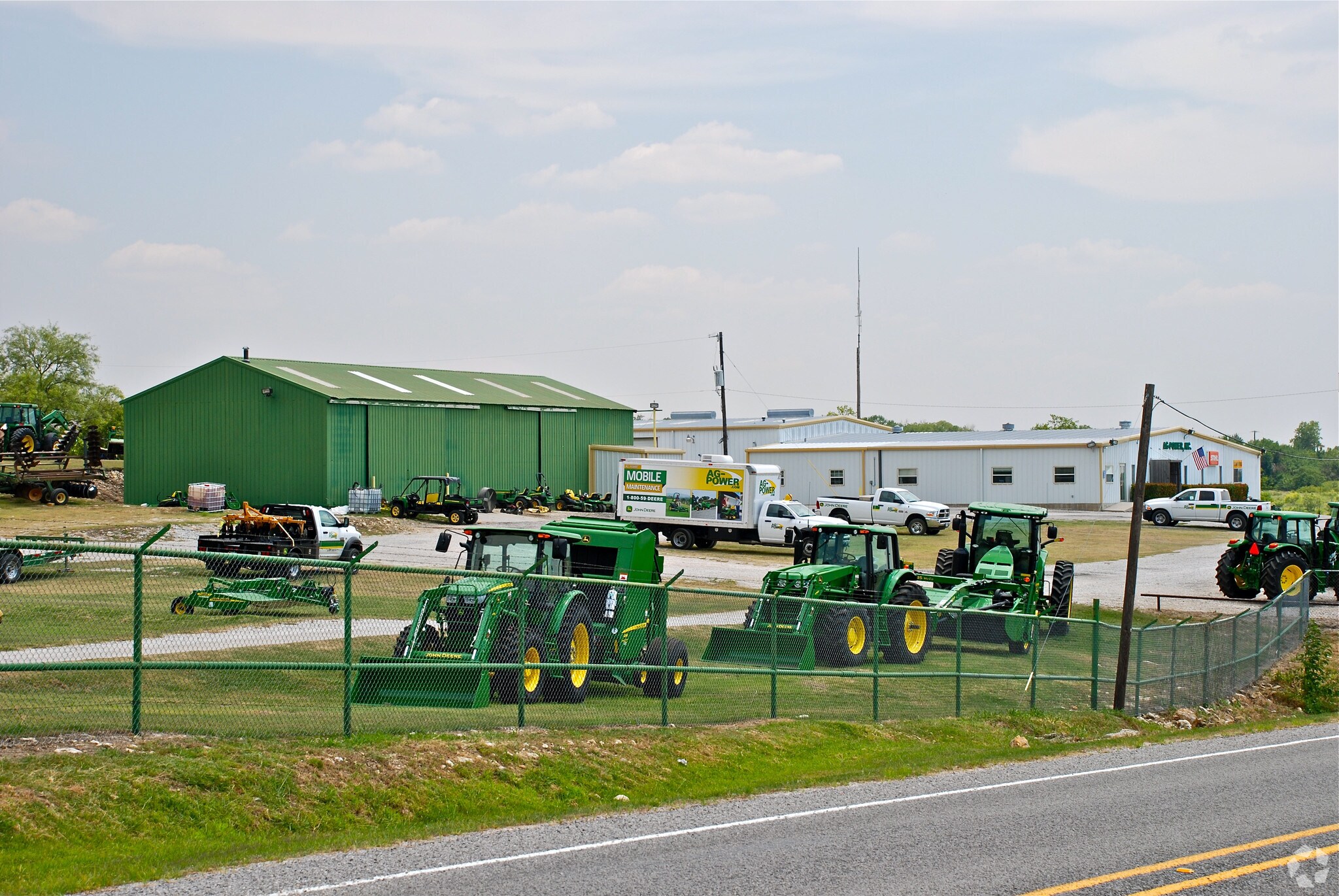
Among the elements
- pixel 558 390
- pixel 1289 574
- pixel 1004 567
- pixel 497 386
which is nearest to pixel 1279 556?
pixel 1289 574

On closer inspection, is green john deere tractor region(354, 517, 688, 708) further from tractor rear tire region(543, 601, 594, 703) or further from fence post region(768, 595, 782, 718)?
fence post region(768, 595, 782, 718)

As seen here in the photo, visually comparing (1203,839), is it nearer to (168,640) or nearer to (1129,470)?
(168,640)

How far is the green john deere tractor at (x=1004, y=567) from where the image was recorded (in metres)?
22.7

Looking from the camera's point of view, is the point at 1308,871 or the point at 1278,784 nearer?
the point at 1308,871

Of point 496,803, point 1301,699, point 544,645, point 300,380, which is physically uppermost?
point 300,380

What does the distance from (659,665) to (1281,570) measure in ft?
69.8

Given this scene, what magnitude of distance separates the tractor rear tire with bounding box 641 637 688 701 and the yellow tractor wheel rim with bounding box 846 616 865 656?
3.83 meters

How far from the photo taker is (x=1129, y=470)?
64000mm

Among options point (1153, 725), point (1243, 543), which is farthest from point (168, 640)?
point (1243, 543)

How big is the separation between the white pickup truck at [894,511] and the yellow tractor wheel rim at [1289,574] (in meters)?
20.6

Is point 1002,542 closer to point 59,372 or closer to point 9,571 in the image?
point 9,571

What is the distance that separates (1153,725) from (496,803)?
1207 centimetres

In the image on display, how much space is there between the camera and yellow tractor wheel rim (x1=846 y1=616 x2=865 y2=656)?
59.6 ft

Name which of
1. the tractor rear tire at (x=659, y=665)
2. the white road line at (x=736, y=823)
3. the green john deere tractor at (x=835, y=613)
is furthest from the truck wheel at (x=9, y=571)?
the green john deere tractor at (x=835, y=613)
